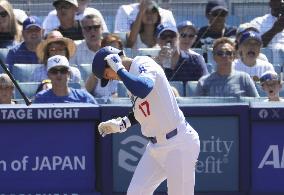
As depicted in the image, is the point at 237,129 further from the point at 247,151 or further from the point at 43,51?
the point at 43,51

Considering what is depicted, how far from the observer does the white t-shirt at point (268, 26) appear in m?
10.1

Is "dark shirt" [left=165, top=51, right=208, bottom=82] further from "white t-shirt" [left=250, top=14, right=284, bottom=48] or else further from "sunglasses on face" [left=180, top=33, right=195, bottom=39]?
"white t-shirt" [left=250, top=14, right=284, bottom=48]

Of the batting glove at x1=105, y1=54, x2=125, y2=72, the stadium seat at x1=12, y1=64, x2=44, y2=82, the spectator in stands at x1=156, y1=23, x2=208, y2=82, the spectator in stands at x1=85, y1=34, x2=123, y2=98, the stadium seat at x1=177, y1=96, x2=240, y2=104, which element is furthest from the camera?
the spectator in stands at x1=156, y1=23, x2=208, y2=82

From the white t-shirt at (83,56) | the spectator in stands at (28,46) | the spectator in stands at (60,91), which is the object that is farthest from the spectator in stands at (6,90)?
the white t-shirt at (83,56)

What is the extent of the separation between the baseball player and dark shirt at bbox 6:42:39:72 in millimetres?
3353

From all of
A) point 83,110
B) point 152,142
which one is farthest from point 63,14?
point 152,142

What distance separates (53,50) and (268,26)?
9.50 ft

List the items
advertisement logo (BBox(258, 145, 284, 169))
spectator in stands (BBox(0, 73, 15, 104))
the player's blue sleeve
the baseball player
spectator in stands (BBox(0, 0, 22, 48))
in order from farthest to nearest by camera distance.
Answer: spectator in stands (BBox(0, 0, 22, 48)) < spectator in stands (BBox(0, 73, 15, 104)) < advertisement logo (BBox(258, 145, 284, 169)) < the baseball player < the player's blue sleeve

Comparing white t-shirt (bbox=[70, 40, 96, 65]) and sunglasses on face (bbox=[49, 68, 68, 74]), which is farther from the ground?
white t-shirt (bbox=[70, 40, 96, 65])

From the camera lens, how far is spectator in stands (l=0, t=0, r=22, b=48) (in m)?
9.29

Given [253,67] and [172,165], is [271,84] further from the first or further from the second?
[172,165]

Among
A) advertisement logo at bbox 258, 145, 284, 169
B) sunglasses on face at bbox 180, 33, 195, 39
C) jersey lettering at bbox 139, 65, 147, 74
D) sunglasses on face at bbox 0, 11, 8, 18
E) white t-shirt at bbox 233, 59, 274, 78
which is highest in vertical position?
sunglasses on face at bbox 0, 11, 8, 18

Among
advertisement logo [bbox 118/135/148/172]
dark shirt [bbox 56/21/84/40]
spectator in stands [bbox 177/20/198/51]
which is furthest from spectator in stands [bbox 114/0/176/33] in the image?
advertisement logo [bbox 118/135/148/172]

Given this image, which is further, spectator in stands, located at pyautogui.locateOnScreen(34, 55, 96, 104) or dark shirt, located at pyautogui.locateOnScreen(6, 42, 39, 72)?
dark shirt, located at pyautogui.locateOnScreen(6, 42, 39, 72)
